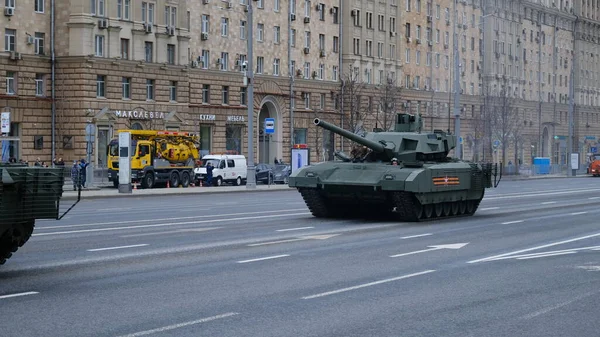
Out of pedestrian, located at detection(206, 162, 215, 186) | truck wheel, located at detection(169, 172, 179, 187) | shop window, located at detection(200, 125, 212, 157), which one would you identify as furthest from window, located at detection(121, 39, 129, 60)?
truck wheel, located at detection(169, 172, 179, 187)

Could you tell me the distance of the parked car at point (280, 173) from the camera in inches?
2346

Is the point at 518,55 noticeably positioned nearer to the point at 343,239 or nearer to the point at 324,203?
the point at 324,203

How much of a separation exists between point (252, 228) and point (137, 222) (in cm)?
303

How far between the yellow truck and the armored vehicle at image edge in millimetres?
23683

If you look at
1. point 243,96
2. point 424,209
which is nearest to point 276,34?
point 243,96

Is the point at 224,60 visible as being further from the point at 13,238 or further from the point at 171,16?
the point at 13,238

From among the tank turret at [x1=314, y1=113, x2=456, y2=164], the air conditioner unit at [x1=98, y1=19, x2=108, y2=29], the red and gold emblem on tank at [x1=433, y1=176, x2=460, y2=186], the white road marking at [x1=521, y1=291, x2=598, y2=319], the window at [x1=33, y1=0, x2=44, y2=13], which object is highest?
the window at [x1=33, y1=0, x2=44, y2=13]

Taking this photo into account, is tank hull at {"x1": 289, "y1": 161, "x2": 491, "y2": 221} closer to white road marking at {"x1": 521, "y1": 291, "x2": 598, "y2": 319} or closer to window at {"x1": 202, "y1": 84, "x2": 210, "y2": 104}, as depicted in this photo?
white road marking at {"x1": 521, "y1": 291, "x2": 598, "y2": 319}

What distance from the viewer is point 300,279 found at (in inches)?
562

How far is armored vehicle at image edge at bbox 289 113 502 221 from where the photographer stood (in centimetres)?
2525

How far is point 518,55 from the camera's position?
9838 cm

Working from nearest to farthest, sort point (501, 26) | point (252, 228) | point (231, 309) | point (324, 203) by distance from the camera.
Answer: point (231, 309) < point (252, 228) < point (324, 203) < point (501, 26)

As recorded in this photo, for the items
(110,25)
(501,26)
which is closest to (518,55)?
(501,26)

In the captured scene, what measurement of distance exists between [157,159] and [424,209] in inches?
1070
